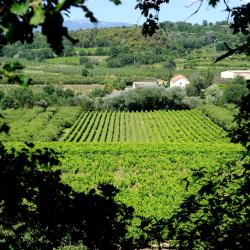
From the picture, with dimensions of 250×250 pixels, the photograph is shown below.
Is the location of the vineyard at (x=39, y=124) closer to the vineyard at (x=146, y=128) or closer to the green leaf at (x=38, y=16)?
the vineyard at (x=146, y=128)

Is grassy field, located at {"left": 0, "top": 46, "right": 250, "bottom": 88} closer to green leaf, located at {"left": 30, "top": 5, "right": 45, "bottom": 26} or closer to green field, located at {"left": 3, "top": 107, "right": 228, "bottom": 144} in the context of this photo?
green field, located at {"left": 3, "top": 107, "right": 228, "bottom": 144}

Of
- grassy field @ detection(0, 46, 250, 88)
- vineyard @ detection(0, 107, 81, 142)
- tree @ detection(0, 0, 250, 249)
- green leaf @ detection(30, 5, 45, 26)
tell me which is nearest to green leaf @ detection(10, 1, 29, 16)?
green leaf @ detection(30, 5, 45, 26)

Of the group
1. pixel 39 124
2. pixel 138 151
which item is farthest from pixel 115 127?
pixel 138 151

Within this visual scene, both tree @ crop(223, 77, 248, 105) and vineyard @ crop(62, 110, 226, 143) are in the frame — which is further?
tree @ crop(223, 77, 248, 105)

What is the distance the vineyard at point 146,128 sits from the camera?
145ft

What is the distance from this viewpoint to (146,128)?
167ft

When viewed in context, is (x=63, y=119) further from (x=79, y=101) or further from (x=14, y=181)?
(x=14, y=181)

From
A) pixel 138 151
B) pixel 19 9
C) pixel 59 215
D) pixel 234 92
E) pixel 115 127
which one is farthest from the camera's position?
pixel 234 92

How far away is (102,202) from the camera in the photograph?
14.1 feet

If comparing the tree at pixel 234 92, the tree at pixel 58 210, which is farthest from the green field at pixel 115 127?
the tree at pixel 58 210

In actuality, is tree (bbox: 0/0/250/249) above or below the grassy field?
above

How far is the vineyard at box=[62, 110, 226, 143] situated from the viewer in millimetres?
44062

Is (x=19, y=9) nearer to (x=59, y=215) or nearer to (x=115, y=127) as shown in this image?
(x=59, y=215)

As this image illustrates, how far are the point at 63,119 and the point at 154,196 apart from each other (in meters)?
33.8
